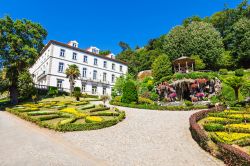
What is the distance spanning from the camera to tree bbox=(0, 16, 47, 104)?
3338 centimetres

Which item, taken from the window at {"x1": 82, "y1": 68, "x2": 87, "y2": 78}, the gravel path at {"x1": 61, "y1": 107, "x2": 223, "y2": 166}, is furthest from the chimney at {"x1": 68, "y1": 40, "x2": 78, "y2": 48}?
the gravel path at {"x1": 61, "y1": 107, "x2": 223, "y2": 166}

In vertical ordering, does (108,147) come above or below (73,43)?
below

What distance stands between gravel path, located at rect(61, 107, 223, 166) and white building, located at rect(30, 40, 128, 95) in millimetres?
31347

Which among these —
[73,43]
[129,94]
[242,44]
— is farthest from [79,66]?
[242,44]

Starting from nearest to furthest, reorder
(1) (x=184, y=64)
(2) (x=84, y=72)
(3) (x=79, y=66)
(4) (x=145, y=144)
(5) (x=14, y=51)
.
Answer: (4) (x=145, y=144)
(5) (x=14, y=51)
(1) (x=184, y=64)
(3) (x=79, y=66)
(2) (x=84, y=72)

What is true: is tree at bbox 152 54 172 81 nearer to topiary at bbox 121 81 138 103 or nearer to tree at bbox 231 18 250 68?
tree at bbox 231 18 250 68

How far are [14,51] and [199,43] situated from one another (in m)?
38.8

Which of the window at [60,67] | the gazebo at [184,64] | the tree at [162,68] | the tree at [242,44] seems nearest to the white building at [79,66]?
the window at [60,67]

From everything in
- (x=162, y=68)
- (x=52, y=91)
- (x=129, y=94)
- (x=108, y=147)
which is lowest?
(x=108, y=147)

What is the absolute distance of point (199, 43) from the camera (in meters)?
47.4

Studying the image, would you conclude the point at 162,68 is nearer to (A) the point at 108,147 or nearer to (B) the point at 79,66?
(B) the point at 79,66

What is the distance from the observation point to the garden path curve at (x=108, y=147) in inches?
383

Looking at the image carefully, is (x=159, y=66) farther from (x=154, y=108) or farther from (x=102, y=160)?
(x=102, y=160)

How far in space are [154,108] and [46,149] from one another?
58.1 feet
